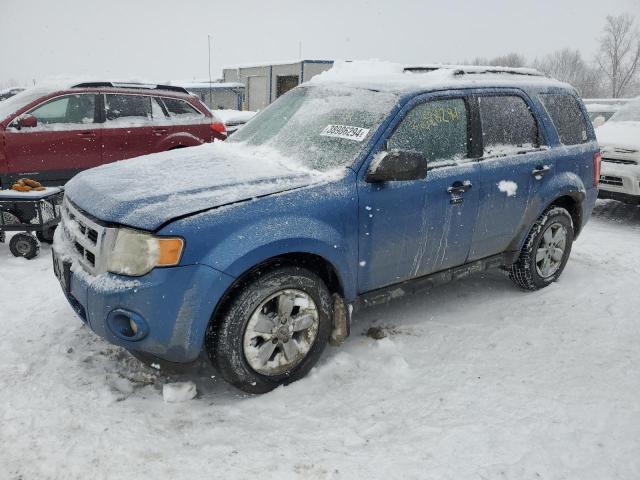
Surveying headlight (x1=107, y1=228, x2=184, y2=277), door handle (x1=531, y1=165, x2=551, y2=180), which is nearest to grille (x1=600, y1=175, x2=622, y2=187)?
door handle (x1=531, y1=165, x2=551, y2=180)

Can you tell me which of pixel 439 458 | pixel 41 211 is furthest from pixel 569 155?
pixel 41 211

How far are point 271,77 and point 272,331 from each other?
30.0 metres

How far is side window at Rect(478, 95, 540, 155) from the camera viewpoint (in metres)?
3.84

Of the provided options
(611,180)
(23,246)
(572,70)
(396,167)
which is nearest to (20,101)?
(23,246)

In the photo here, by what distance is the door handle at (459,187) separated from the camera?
11.6 feet

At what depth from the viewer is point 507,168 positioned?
12.7ft

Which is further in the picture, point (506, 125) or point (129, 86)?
point (129, 86)

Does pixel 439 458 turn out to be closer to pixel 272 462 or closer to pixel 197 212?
pixel 272 462

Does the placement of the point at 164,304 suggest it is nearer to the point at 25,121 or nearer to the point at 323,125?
the point at 323,125

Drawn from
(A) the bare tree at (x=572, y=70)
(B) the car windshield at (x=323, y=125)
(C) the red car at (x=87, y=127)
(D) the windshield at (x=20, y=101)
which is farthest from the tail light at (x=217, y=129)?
(A) the bare tree at (x=572, y=70)

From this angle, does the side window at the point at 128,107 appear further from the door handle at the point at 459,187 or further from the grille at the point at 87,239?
the door handle at the point at 459,187

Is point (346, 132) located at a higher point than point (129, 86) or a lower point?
lower

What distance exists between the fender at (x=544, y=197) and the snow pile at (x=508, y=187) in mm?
289

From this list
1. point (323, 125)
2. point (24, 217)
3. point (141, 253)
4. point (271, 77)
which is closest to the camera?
point (141, 253)
